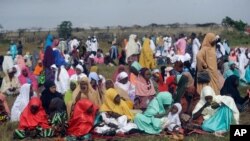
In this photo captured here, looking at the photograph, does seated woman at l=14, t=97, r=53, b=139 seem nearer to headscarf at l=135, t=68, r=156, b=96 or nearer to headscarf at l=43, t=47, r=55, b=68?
headscarf at l=135, t=68, r=156, b=96

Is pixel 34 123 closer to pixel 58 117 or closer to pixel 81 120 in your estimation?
pixel 58 117

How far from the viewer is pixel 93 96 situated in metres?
9.63

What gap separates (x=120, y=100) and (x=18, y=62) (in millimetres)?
7696

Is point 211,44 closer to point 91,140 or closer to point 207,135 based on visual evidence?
point 207,135

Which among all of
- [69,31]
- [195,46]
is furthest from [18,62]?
[69,31]

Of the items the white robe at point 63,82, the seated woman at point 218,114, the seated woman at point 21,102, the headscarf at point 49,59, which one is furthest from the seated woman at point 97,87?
the headscarf at point 49,59

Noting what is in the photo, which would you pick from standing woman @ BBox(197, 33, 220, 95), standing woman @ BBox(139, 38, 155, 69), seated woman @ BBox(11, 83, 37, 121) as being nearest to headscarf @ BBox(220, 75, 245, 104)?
standing woman @ BBox(197, 33, 220, 95)

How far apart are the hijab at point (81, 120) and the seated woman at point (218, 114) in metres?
1.74

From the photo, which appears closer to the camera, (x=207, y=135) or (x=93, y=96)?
(x=207, y=135)

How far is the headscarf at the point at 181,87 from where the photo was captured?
9305mm

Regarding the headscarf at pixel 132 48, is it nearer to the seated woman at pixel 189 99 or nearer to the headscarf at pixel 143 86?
the headscarf at pixel 143 86

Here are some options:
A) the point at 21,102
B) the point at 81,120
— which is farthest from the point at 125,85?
the point at 81,120

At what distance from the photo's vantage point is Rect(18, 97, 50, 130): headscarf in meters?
8.52

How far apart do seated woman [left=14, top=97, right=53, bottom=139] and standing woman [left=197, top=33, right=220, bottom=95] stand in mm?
3277
